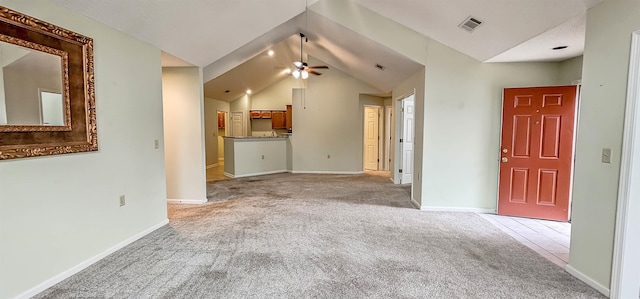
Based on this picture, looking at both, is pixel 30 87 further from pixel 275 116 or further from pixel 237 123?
pixel 237 123

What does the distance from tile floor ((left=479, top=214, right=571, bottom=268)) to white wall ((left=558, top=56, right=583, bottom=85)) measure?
6.18 ft

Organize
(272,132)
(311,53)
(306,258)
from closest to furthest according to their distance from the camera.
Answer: (306,258) < (311,53) < (272,132)

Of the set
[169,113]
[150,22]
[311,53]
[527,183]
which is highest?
[311,53]

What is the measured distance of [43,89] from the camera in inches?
84.4

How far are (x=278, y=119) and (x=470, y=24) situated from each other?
7.07m

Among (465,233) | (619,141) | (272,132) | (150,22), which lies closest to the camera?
(619,141)

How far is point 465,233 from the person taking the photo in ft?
10.8

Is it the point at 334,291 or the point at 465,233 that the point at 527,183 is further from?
the point at 334,291

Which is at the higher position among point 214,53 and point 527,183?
point 214,53

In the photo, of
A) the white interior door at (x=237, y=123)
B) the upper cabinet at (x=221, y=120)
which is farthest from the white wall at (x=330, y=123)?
the upper cabinet at (x=221, y=120)

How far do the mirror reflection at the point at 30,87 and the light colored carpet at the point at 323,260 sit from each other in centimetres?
130

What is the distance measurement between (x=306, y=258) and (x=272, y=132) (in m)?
7.25

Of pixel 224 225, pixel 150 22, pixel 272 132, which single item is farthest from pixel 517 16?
pixel 272 132

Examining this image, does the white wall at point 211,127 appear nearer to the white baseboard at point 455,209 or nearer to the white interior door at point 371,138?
the white interior door at point 371,138
